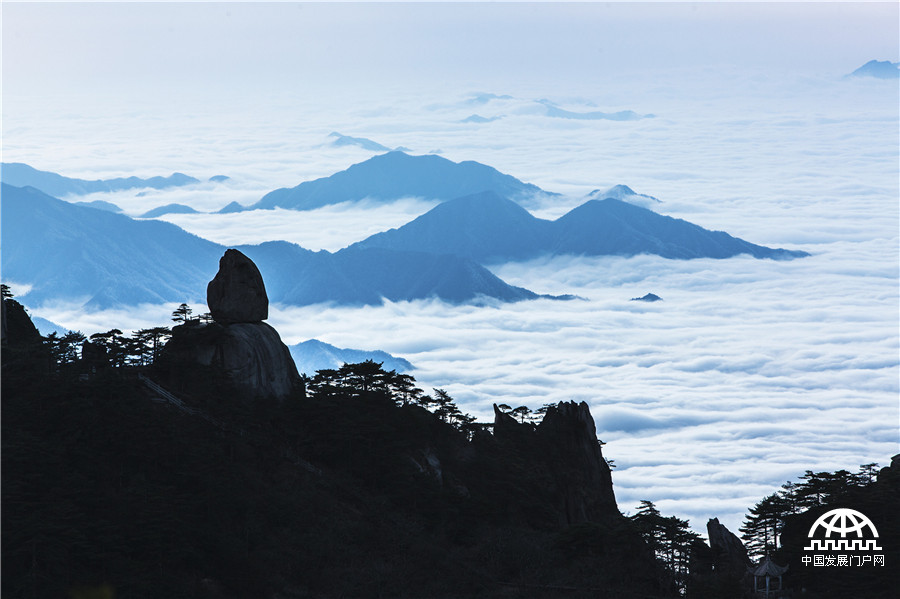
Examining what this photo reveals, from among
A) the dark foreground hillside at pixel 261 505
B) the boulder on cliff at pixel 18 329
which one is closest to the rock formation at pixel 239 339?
the dark foreground hillside at pixel 261 505

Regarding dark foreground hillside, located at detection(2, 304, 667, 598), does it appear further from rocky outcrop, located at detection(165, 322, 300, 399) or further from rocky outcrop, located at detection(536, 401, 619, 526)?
rocky outcrop, located at detection(536, 401, 619, 526)

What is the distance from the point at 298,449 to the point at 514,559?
1647 cm

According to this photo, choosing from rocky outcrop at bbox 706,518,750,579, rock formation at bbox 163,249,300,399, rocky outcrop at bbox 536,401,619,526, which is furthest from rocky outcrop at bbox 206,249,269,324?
A: rocky outcrop at bbox 706,518,750,579

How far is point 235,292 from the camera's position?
7725 centimetres

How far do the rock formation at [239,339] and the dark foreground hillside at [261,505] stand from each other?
1.74 meters

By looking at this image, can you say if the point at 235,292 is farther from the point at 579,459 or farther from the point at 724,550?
the point at 724,550

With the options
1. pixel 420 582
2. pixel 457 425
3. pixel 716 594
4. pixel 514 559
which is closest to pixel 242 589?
pixel 420 582

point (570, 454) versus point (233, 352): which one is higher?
point (233, 352)

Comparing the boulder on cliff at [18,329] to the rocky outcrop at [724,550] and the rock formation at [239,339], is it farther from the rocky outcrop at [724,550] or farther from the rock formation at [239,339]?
the rocky outcrop at [724,550]

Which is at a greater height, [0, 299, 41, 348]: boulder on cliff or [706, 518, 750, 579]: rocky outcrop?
[0, 299, 41, 348]: boulder on cliff

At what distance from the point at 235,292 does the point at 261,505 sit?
17.4 meters

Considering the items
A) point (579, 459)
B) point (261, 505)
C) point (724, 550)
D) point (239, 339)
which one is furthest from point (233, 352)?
point (724, 550)

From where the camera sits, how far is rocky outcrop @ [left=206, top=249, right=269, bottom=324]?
253 feet

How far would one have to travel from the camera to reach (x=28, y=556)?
171 ft
